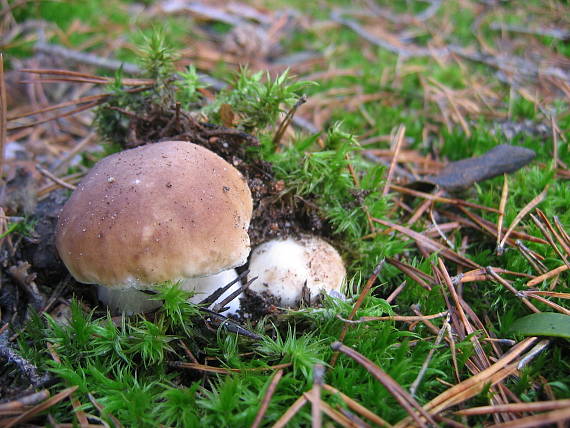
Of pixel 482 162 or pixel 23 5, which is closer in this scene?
pixel 482 162

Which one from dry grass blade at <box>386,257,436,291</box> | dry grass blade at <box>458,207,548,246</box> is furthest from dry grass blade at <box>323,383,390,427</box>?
dry grass blade at <box>458,207,548,246</box>

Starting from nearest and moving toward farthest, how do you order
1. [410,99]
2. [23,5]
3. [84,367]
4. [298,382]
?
[298,382] → [84,367] → [410,99] → [23,5]

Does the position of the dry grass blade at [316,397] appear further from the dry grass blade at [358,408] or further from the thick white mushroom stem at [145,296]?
the thick white mushroom stem at [145,296]

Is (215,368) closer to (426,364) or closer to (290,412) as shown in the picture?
(290,412)

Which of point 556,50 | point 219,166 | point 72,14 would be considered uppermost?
point 556,50

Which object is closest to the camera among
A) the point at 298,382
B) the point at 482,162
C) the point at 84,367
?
the point at 298,382

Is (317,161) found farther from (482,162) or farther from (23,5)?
(23,5)

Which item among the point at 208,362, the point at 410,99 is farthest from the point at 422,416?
the point at 410,99
